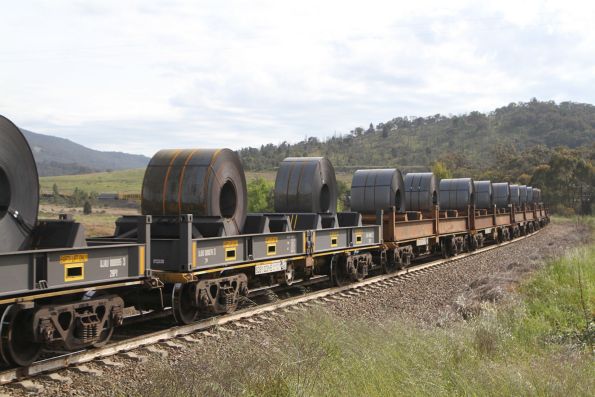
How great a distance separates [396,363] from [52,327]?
4.09 meters

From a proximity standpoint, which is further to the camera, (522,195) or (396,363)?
(522,195)

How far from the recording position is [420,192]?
24094mm

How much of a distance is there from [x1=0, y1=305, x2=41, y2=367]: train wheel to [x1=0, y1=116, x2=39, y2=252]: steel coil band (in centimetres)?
83

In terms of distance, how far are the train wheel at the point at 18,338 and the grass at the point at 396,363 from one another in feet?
5.06

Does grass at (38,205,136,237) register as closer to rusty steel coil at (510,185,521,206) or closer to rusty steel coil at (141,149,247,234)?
rusty steel coil at (141,149,247,234)

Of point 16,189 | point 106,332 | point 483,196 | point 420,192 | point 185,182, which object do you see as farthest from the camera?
point 483,196

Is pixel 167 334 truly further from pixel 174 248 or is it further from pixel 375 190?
pixel 375 190

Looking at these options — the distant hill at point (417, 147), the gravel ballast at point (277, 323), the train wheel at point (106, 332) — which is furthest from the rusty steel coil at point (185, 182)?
the distant hill at point (417, 147)

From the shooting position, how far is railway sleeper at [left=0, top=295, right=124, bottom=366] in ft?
23.6

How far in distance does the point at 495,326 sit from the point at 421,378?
267 cm

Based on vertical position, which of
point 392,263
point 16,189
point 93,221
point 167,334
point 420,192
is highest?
point 16,189

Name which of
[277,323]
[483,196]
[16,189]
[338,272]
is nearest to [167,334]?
[277,323]

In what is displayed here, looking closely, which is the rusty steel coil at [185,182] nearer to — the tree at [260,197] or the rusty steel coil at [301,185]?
the rusty steel coil at [301,185]

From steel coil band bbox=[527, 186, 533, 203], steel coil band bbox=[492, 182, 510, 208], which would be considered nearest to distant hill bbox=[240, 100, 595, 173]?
steel coil band bbox=[527, 186, 533, 203]
